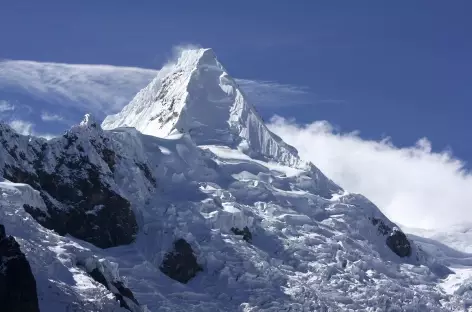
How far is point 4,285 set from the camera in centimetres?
16350

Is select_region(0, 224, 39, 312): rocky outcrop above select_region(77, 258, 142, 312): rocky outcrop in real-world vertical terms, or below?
below

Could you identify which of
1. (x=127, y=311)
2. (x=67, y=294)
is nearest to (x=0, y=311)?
(x=67, y=294)

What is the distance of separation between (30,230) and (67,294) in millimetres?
23083

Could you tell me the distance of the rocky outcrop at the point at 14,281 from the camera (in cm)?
16312

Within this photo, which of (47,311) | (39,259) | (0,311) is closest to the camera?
(0,311)

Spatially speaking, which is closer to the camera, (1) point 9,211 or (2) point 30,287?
(2) point 30,287

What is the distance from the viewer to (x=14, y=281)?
164625mm

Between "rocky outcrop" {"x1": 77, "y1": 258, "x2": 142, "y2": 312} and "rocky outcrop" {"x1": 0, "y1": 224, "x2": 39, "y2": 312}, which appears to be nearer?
"rocky outcrop" {"x1": 0, "y1": 224, "x2": 39, "y2": 312}

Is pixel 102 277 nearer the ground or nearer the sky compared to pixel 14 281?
nearer the sky

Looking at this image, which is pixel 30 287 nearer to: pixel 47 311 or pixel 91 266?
pixel 47 311

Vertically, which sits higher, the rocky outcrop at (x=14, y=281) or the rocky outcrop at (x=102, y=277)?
the rocky outcrop at (x=102, y=277)

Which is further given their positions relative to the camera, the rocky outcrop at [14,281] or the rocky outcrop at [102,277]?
the rocky outcrop at [102,277]

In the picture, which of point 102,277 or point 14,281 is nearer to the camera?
point 14,281

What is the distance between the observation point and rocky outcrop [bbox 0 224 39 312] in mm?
163125
